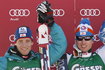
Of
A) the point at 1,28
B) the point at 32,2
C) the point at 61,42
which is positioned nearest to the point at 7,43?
the point at 1,28

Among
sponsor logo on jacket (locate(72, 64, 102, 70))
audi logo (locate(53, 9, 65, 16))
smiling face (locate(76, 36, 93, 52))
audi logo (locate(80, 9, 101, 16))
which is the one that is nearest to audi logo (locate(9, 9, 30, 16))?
audi logo (locate(53, 9, 65, 16))

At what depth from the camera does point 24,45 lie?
9.87ft

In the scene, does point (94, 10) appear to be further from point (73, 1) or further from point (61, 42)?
point (61, 42)

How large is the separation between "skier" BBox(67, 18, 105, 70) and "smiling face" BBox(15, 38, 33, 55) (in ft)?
1.58

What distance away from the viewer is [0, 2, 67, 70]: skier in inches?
119

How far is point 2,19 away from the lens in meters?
3.59

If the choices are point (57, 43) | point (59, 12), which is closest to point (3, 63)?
point (57, 43)

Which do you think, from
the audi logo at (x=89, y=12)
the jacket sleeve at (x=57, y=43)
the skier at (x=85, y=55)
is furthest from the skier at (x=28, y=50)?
the audi logo at (x=89, y=12)

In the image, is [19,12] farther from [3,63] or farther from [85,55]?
[85,55]

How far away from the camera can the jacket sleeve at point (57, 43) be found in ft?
10.2

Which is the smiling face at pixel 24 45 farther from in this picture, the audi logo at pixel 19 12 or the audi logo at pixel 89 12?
the audi logo at pixel 89 12

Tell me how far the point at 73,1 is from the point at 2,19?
34.8 inches

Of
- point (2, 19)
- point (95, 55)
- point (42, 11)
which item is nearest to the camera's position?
point (42, 11)

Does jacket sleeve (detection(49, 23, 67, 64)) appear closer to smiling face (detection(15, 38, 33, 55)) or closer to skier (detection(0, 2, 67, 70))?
skier (detection(0, 2, 67, 70))
